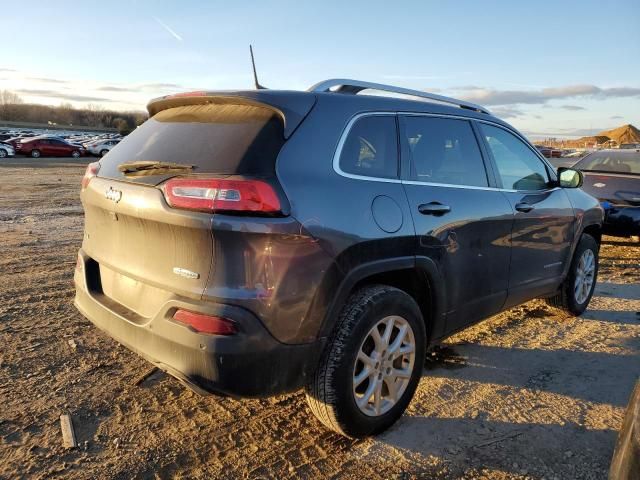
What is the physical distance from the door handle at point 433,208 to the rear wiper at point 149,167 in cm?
136

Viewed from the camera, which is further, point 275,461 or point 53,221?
point 53,221

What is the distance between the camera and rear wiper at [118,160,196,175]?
2.62 m

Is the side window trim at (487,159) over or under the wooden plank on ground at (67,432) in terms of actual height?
over

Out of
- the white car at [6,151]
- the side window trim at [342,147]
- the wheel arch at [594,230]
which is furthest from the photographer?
the white car at [6,151]

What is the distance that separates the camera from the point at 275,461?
9.00 feet

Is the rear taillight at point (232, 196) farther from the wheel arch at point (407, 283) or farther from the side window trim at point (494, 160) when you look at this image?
the side window trim at point (494, 160)

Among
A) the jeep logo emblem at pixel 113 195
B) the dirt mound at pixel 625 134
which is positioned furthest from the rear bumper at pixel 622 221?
the dirt mound at pixel 625 134

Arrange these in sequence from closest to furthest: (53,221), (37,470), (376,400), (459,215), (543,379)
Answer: (37,470)
(376,400)
(459,215)
(543,379)
(53,221)

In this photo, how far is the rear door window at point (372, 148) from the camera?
111 inches

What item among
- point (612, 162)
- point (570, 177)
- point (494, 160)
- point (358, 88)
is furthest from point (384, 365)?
point (612, 162)

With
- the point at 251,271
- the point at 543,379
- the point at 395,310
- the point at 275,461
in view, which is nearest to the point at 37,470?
the point at 275,461

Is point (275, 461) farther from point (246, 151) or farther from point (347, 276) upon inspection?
point (246, 151)

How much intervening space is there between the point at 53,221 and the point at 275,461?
27.1 feet

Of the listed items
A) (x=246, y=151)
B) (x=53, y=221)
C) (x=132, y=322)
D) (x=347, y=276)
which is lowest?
(x=53, y=221)
